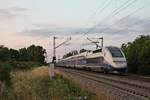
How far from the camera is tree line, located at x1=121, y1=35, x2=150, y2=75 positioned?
49.7 m

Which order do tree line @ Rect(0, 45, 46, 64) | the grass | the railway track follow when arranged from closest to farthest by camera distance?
the grass, the railway track, tree line @ Rect(0, 45, 46, 64)

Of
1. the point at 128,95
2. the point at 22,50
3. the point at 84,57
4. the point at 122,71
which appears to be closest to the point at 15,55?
the point at 22,50

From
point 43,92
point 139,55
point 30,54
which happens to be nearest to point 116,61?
point 139,55

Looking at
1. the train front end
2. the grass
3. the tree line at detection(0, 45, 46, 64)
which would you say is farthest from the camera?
the tree line at detection(0, 45, 46, 64)

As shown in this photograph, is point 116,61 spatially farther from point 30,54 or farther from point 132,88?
point 30,54

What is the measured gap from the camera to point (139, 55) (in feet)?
169

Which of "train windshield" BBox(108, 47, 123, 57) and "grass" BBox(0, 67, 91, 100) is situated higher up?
"train windshield" BBox(108, 47, 123, 57)

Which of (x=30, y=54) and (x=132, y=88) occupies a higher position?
(x=30, y=54)

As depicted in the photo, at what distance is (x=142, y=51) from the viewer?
165 ft

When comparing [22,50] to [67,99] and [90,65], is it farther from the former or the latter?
[67,99]

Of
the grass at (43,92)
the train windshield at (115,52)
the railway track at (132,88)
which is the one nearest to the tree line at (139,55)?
the train windshield at (115,52)

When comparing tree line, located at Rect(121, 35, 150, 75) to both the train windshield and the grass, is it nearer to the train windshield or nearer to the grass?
the train windshield

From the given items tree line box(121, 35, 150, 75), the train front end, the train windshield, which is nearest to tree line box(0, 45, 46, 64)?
tree line box(121, 35, 150, 75)

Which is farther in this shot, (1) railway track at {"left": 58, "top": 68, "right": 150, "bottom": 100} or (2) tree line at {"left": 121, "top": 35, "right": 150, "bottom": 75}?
(2) tree line at {"left": 121, "top": 35, "right": 150, "bottom": 75}
